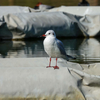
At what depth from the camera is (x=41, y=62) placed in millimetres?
4828

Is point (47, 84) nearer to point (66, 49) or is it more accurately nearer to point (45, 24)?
point (66, 49)

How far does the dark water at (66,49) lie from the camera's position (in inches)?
287

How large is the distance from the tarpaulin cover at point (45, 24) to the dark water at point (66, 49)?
1.24 ft

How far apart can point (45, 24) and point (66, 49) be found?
200 cm

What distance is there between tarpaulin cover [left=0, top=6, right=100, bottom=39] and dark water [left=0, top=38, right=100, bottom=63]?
378 millimetres

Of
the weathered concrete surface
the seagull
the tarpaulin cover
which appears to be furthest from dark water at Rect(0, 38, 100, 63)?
the weathered concrete surface

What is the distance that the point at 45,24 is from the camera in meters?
10.1

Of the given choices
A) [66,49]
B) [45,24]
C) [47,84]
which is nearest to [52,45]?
[47,84]

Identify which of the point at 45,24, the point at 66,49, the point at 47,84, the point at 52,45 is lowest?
the point at 66,49

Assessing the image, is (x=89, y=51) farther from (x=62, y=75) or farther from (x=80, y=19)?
(x=62, y=75)

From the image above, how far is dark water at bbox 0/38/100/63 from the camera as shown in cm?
729

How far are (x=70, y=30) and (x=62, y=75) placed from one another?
6.61 meters

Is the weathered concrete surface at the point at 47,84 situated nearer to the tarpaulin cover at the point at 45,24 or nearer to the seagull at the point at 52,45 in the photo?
the seagull at the point at 52,45

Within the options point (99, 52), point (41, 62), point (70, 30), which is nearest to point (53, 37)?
point (41, 62)
